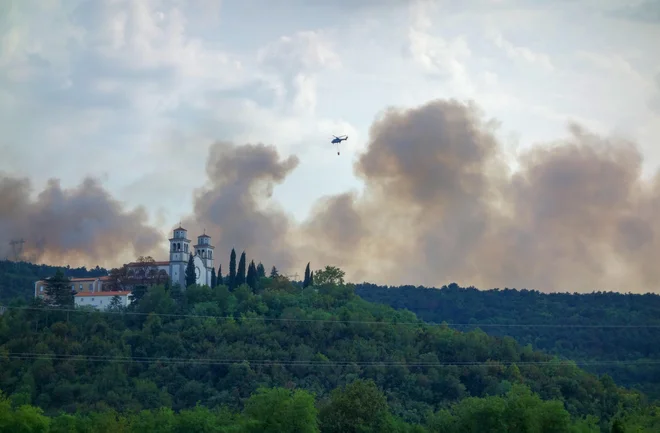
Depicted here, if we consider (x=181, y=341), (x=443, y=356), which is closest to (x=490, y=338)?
(x=443, y=356)

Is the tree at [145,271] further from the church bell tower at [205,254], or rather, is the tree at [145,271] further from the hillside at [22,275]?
the hillside at [22,275]

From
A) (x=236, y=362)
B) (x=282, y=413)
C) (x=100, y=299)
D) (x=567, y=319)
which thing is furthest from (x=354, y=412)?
(x=567, y=319)

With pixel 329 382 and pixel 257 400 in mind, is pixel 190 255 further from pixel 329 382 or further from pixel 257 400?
pixel 257 400

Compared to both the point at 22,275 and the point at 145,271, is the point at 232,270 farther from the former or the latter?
the point at 22,275

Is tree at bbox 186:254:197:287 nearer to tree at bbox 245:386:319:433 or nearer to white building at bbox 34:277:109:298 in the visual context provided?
white building at bbox 34:277:109:298

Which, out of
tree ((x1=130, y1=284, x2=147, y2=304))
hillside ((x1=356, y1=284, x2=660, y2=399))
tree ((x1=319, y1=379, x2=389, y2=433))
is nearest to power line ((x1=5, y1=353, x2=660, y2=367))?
tree ((x1=130, y1=284, x2=147, y2=304))

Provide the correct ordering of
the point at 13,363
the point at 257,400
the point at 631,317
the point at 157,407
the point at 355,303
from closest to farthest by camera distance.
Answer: the point at 257,400
the point at 157,407
the point at 13,363
the point at 355,303
the point at 631,317

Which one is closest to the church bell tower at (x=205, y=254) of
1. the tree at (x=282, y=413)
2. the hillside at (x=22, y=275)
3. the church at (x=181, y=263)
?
the church at (x=181, y=263)
